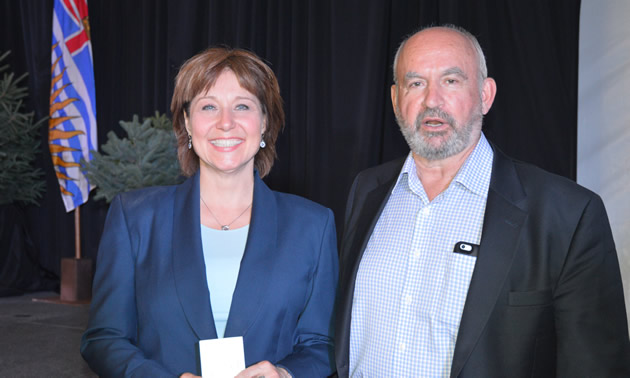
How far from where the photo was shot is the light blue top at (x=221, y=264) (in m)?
1.77

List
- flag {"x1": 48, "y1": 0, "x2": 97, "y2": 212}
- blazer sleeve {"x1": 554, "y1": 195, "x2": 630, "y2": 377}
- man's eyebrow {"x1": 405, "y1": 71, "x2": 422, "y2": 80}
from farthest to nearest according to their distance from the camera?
1. flag {"x1": 48, "y1": 0, "x2": 97, "y2": 212}
2. man's eyebrow {"x1": 405, "y1": 71, "x2": 422, "y2": 80}
3. blazer sleeve {"x1": 554, "y1": 195, "x2": 630, "y2": 377}

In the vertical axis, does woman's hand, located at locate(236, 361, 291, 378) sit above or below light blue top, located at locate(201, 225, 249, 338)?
below

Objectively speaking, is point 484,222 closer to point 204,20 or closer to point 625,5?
point 625,5

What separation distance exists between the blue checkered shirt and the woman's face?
0.58m

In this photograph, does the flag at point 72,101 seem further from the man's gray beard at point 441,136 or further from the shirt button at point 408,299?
the shirt button at point 408,299

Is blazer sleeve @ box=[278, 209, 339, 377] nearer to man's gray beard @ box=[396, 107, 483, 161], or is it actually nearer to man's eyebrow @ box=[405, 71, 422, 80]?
man's gray beard @ box=[396, 107, 483, 161]

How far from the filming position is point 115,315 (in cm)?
171

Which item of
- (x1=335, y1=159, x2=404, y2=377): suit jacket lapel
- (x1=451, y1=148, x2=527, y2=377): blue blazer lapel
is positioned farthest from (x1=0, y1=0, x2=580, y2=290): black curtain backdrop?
(x1=451, y1=148, x2=527, y2=377): blue blazer lapel

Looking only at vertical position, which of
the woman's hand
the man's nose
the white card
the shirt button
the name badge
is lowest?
the woman's hand

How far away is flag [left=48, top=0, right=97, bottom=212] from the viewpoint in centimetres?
675

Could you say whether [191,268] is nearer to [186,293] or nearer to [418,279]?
[186,293]

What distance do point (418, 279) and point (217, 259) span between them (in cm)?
65

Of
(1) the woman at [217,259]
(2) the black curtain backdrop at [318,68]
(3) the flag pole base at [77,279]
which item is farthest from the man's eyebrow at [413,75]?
(3) the flag pole base at [77,279]

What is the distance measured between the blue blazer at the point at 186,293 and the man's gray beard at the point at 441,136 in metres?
0.48
